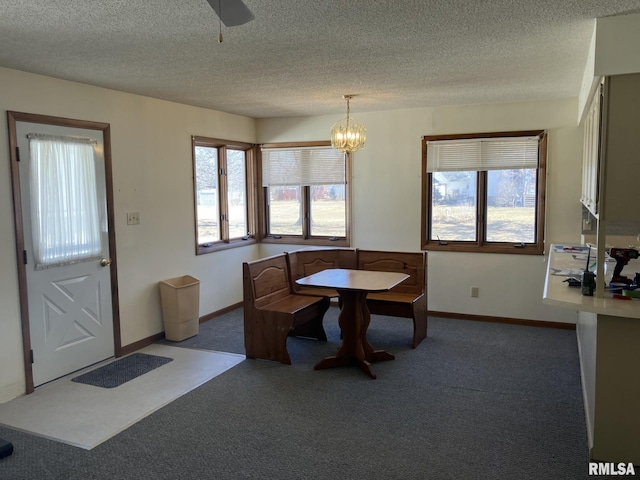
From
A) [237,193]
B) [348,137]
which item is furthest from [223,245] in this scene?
[348,137]

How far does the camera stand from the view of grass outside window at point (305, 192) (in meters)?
6.21

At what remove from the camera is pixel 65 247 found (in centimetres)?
403

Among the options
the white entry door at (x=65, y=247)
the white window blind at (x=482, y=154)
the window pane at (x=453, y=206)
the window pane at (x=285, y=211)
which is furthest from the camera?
the window pane at (x=285, y=211)

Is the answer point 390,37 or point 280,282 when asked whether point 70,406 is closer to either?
point 280,282

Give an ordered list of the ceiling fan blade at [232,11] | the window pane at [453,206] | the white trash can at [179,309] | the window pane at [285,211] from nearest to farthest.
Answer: the ceiling fan blade at [232,11] → the white trash can at [179,309] → the window pane at [453,206] → the window pane at [285,211]

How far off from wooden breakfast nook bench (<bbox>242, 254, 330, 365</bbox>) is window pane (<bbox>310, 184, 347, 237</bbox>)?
1.68 m

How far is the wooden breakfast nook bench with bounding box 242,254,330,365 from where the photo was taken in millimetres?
4246

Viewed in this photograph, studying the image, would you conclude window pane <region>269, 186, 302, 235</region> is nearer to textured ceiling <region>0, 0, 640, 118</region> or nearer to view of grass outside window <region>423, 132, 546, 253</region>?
view of grass outside window <region>423, 132, 546, 253</region>

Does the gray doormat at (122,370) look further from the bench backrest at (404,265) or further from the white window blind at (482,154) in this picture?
the white window blind at (482,154)

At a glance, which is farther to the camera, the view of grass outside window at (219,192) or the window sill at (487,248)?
the view of grass outside window at (219,192)

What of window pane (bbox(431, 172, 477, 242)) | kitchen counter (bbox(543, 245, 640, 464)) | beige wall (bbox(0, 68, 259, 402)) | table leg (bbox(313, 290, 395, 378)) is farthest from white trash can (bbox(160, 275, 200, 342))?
kitchen counter (bbox(543, 245, 640, 464))

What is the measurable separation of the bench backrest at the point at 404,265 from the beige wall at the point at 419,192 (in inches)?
33.9

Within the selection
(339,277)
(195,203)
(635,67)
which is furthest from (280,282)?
(635,67)

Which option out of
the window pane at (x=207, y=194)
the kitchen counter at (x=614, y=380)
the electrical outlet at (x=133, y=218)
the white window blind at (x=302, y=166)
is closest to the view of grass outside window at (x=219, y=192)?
the window pane at (x=207, y=194)
